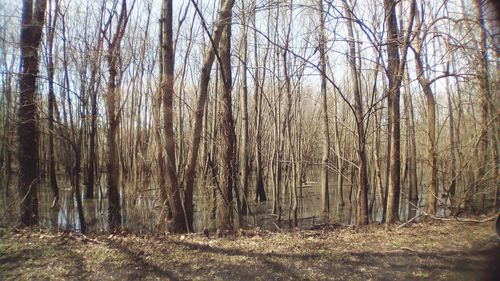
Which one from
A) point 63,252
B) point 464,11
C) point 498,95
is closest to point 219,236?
point 63,252

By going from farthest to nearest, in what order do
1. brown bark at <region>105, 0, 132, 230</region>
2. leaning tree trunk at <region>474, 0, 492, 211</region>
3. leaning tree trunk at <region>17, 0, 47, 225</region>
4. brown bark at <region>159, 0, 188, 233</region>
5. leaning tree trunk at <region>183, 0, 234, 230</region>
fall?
brown bark at <region>105, 0, 132, 230</region> → leaning tree trunk at <region>183, 0, 234, 230</region> → leaning tree trunk at <region>17, 0, 47, 225</region> → brown bark at <region>159, 0, 188, 233</region> → leaning tree trunk at <region>474, 0, 492, 211</region>

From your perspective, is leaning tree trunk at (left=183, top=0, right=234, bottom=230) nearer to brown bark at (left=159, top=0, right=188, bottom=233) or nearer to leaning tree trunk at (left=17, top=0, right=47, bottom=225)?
brown bark at (left=159, top=0, right=188, bottom=233)

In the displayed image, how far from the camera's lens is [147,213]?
865 cm

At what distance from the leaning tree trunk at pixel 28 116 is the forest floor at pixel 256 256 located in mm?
1562

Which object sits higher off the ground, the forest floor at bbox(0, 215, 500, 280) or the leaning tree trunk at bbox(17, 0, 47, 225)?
the leaning tree trunk at bbox(17, 0, 47, 225)

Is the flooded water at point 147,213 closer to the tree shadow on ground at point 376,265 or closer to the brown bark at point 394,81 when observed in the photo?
the brown bark at point 394,81

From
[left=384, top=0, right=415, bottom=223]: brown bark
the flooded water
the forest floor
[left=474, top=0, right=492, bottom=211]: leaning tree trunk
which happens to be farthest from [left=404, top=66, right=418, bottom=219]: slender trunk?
the forest floor

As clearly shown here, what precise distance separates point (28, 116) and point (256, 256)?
603 centimetres

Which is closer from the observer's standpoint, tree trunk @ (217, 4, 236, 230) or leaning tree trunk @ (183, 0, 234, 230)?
leaning tree trunk @ (183, 0, 234, 230)

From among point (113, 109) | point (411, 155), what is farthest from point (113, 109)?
point (411, 155)

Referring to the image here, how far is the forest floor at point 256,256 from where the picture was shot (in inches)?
154

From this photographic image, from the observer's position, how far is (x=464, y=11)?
19.6 ft

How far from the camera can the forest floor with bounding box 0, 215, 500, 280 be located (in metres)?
3.91

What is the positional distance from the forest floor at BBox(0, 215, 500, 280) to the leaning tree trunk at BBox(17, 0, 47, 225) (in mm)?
1562
